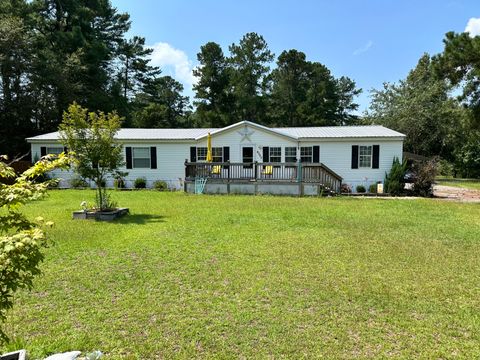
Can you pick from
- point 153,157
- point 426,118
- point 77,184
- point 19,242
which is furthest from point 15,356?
point 426,118

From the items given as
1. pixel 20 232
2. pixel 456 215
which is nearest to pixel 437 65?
pixel 456 215

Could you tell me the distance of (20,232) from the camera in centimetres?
229

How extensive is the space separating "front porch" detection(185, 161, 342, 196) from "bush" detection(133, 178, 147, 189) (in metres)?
3.54

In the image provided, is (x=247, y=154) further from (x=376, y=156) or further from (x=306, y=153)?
(x=376, y=156)

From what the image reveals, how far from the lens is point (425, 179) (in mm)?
14961

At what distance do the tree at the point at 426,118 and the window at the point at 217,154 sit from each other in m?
18.8

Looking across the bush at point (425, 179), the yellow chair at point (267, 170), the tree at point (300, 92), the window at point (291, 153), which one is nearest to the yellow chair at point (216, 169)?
the yellow chair at point (267, 170)

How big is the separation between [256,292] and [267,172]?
434 inches

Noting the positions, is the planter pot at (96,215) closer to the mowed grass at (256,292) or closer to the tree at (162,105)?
the mowed grass at (256,292)

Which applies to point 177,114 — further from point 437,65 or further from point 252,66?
point 437,65

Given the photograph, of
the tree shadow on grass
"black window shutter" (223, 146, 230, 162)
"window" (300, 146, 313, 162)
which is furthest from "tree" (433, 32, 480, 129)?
the tree shadow on grass

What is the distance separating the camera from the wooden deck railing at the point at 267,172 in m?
14.6

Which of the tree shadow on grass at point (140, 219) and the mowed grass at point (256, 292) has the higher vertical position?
the tree shadow on grass at point (140, 219)

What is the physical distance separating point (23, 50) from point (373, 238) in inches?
1012
